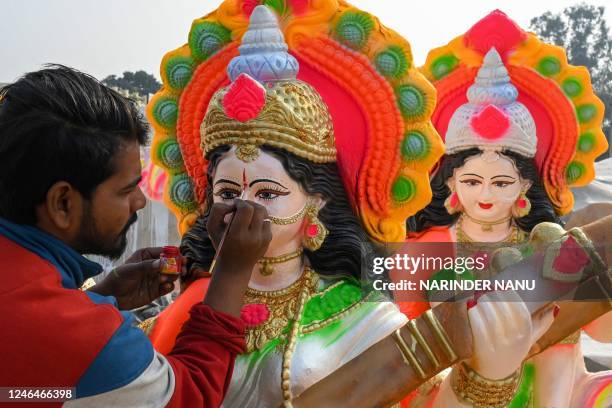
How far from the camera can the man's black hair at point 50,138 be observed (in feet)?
4.69

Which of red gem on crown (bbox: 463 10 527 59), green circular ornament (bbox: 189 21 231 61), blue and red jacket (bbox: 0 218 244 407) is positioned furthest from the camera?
red gem on crown (bbox: 463 10 527 59)

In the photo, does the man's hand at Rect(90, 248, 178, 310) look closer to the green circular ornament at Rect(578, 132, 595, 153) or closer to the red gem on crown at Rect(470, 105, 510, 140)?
the red gem on crown at Rect(470, 105, 510, 140)

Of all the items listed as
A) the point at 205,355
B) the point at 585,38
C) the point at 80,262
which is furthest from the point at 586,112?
the point at 585,38

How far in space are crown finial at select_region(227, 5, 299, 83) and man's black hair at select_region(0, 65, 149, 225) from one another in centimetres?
67

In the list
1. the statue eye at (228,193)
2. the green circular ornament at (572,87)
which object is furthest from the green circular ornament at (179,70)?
the green circular ornament at (572,87)

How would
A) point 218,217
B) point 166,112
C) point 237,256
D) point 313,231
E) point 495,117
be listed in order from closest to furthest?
point 237,256
point 218,217
point 313,231
point 166,112
point 495,117

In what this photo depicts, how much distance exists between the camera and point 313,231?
7.07ft

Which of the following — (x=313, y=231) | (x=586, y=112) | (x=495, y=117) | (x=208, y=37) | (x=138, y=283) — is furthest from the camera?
(x=586, y=112)

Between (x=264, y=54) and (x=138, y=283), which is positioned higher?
(x=264, y=54)

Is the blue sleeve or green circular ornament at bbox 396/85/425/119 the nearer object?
the blue sleeve

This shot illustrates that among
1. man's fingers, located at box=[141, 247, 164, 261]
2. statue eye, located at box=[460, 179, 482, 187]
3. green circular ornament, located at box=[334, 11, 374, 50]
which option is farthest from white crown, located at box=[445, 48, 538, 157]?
man's fingers, located at box=[141, 247, 164, 261]

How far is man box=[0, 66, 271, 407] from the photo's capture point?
53.0 inches

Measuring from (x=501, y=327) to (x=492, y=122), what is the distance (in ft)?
4.88

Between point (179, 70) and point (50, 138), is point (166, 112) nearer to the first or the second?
point (179, 70)
